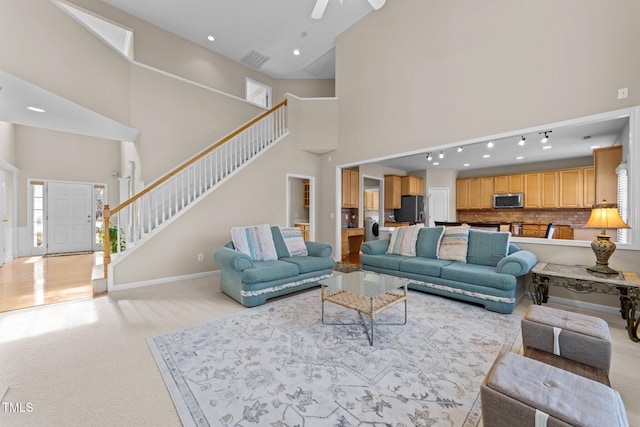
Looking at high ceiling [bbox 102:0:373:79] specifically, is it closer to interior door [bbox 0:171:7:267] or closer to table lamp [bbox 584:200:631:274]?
interior door [bbox 0:171:7:267]

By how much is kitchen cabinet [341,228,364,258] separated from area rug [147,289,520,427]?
12.2ft

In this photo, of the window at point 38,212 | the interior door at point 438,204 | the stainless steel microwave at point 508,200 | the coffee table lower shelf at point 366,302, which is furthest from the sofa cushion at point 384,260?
the window at point 38,212

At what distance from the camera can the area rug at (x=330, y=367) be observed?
1.53m

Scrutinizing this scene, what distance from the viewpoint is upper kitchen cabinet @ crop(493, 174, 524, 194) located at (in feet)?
23.7

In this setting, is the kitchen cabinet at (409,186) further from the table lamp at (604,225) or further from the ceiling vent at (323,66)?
the table lamp at (604,225)

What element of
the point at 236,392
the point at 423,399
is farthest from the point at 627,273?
the point at 236,392

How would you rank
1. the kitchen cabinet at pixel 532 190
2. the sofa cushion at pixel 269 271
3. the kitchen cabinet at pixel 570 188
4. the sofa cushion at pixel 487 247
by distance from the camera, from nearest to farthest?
the sofa cushion at pixel 269 271 < the sofa cushion at pixel 487 247 < the kitchen cabinet at pixel 570 188 < the kitchen cabinet at pixel 532 190

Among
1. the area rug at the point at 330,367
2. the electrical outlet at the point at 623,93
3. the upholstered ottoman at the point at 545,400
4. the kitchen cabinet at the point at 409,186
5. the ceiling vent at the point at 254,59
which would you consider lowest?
the area rug at the point at 330,367

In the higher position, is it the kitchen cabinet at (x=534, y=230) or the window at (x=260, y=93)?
the window at (x=260, y=93)

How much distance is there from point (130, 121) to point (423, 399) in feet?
20.3

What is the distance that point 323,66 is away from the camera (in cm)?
741

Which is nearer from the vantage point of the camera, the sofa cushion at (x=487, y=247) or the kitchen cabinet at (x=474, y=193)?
the sofa cushion at (x=487, y=247)

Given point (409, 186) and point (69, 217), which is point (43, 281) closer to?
point (69, 217)

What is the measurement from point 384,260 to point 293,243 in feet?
4.99
